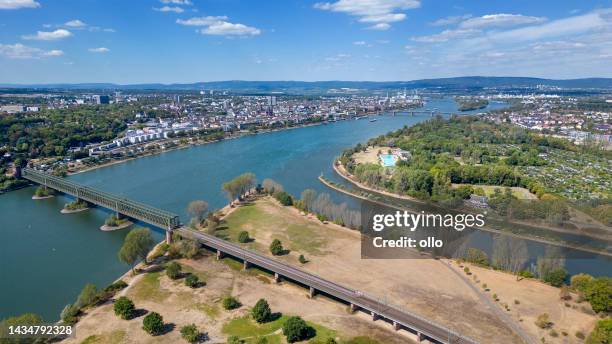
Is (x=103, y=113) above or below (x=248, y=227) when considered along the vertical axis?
above

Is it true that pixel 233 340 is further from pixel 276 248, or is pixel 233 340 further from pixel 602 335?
pixel 602 335

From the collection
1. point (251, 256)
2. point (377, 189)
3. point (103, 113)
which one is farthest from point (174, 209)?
point (103, 113)

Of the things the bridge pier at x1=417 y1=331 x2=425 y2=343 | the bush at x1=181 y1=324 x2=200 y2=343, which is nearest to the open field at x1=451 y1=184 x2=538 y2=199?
the bridge pier at x1=417 y1=331 x2=425 y2=343

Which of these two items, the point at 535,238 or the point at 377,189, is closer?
the point at 535,238

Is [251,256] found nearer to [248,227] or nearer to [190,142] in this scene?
[248,227]

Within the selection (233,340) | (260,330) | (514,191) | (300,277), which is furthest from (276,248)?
(514,191)

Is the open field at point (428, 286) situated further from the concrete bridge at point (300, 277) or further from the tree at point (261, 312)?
Result: the tree at point (261, 312)
